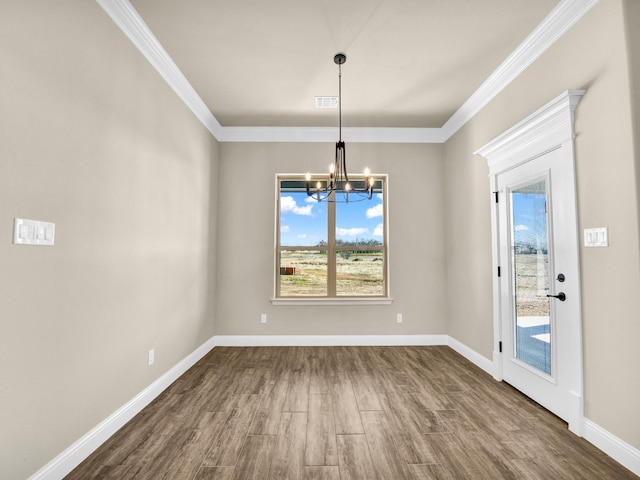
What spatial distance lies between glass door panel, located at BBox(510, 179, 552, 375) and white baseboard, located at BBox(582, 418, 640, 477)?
49cm

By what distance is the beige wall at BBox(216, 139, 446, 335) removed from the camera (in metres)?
4.60

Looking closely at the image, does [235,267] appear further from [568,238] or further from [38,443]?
[568,238]

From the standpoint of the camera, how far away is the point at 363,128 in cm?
465

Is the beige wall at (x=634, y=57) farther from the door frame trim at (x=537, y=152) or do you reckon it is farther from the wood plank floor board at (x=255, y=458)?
the wood plank floor board at (x=255, y=458)

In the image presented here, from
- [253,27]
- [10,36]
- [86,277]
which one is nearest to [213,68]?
[253,27]

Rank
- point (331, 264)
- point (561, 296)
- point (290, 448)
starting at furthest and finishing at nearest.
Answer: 1. point (331, 264)
2. point (561, 296)
3. point (290, 448)

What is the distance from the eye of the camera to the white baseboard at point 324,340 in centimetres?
454

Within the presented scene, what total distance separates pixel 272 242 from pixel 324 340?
1.52 meters

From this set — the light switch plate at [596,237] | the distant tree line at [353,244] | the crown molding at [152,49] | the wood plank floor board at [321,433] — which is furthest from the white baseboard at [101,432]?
the light switch plate at [596,237]

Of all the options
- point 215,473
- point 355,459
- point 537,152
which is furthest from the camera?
point 537,152

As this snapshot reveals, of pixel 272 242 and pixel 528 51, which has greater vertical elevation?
pixel 528 51

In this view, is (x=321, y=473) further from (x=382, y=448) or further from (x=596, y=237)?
(x=596, y=237)

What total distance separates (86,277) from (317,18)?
7.95 ft

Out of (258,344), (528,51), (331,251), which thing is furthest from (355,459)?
(528,51)
